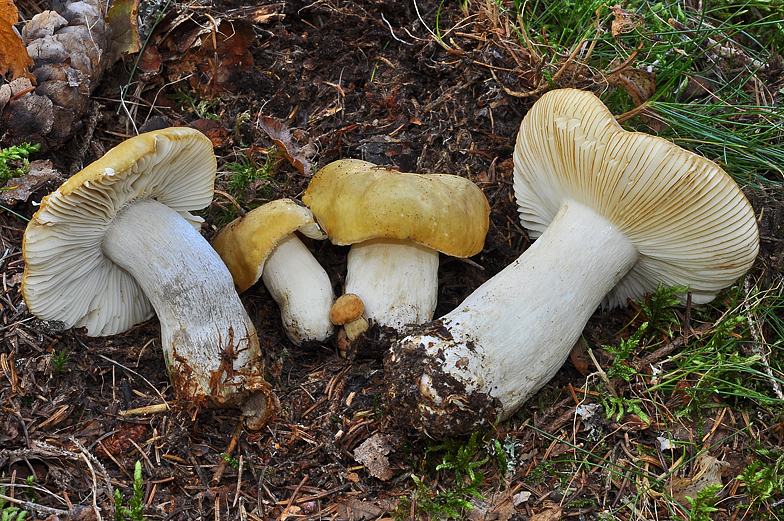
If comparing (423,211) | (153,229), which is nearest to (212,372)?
(153,229)

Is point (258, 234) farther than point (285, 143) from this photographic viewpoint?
No

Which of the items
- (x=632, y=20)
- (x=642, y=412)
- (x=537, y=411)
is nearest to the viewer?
(x=642, y=412)

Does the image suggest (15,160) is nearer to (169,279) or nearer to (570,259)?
(169,279)

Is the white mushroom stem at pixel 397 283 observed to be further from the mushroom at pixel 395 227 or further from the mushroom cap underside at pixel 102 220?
the mushroom cap underside at pixel 102 220

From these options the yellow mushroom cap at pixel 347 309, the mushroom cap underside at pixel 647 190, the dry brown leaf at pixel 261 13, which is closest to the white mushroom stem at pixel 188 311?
the yellow mushroom cap at pixel 347 309

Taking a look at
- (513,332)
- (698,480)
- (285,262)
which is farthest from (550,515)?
(285,262)

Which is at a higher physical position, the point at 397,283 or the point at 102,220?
the point at 102,220

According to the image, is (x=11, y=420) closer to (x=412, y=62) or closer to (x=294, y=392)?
(x=294, y=392)
